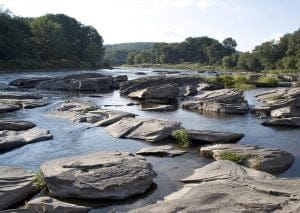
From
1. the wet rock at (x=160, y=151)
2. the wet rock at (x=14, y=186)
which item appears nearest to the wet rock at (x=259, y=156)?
the wet rock at (x=160, y=151)

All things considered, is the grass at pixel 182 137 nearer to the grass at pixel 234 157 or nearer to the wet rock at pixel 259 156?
the wet rock at pixel 259 156

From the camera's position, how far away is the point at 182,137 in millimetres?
29062

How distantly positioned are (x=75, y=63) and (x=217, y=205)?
433 feet

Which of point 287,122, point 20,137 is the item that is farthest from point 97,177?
point 287,122

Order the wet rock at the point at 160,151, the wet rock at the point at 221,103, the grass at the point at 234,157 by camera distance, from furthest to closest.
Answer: the wet rock at the point at 221,103
the wet rock at the point at 160,151
the grass at the point at 234,157

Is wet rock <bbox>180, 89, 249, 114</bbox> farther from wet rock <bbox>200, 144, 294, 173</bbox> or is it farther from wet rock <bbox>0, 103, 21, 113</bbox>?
wet rock <bbox>200, 144, 294, 173</bbox>

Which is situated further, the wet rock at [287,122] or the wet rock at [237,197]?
the wet rock at [287,122]

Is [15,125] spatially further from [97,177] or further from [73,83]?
[73,83]

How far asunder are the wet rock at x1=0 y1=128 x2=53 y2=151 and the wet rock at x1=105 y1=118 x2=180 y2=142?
16.0 ft

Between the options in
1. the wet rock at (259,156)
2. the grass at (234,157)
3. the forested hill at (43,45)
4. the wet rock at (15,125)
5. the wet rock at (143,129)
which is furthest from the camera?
the forested hill at (43,45)

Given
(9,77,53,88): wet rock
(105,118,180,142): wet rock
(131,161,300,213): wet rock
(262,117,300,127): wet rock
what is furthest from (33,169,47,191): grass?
(9,77,53,88): wet rock

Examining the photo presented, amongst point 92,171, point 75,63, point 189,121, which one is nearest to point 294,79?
point 189,121

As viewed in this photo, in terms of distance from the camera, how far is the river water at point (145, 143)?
20.2 meters

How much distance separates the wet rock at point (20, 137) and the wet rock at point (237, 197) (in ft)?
42.3
